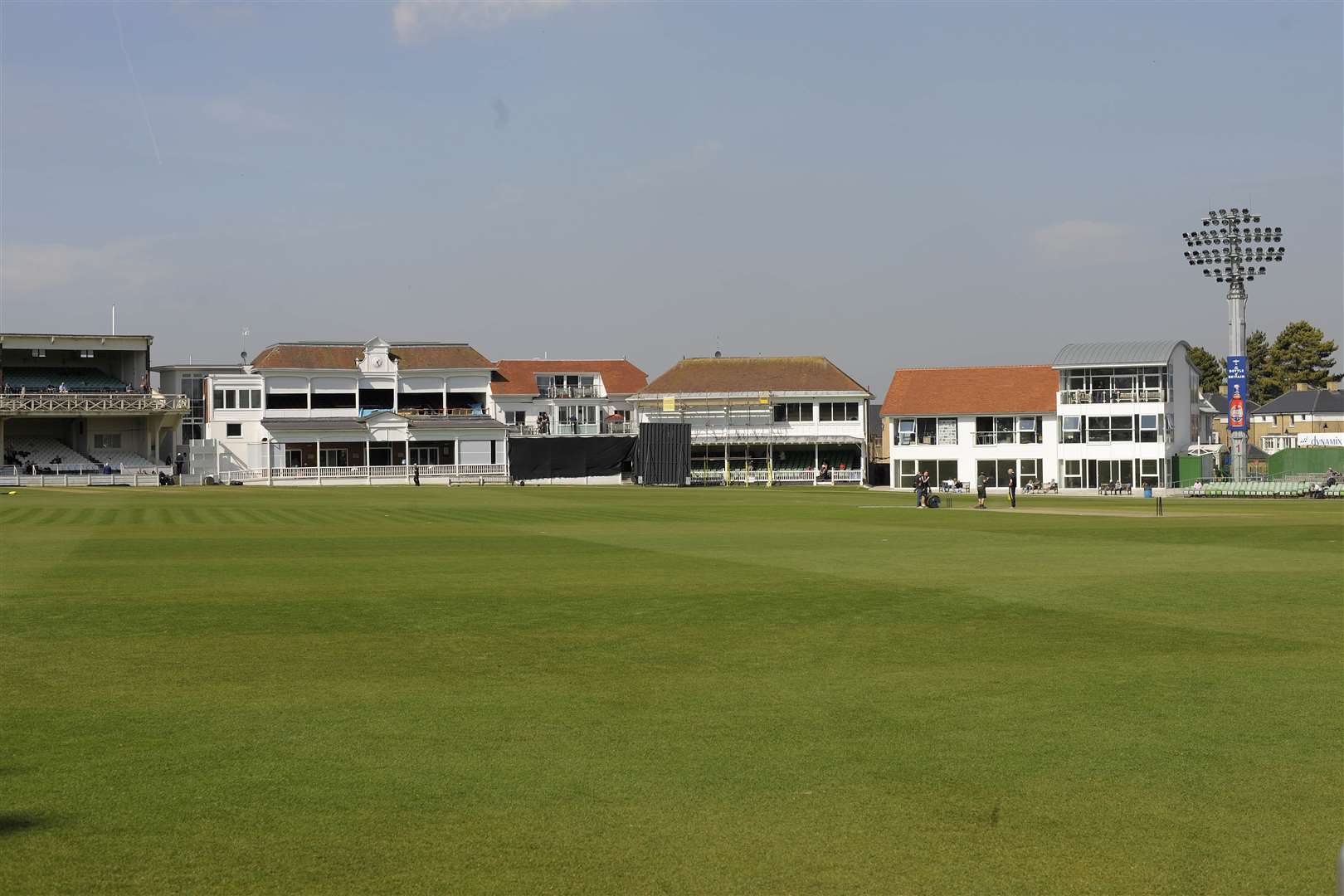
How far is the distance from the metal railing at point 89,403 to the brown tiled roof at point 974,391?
166 feet

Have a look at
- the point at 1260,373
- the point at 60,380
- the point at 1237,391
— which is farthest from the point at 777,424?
the point at 1260,373

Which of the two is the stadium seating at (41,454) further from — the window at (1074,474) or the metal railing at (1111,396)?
the metal railing at (1111,396)

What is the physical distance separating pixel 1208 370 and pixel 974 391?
60.7 m

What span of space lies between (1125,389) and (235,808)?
87510mm

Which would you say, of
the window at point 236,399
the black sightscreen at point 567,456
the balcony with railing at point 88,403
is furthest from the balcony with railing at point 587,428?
the balcony with railing at point 88,403

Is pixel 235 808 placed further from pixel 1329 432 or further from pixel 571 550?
pixel 1329 432

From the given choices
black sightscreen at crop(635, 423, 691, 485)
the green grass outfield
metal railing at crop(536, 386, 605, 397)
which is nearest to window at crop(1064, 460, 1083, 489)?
black sightscreen at crop(635, 423, 691, 485)

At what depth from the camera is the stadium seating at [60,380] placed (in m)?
91.0

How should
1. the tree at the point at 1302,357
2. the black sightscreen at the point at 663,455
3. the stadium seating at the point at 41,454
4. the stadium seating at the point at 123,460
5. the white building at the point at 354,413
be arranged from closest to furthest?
the stadium seating at the point at 41,454 < the stadium seating at the point at 123,460 < the black sightscreen at the point at 663,455 < the white building at the point at 354,413 < the tree at the point at 1302,357

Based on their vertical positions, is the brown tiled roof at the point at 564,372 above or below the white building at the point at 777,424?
above

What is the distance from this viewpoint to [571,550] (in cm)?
2930

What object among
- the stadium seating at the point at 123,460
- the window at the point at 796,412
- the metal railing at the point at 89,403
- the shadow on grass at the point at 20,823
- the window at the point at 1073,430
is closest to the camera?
the shadow on grass at the point at 20,823

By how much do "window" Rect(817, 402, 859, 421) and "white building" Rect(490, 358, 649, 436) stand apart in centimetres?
1532

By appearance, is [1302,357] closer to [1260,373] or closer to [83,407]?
[1260,373]
